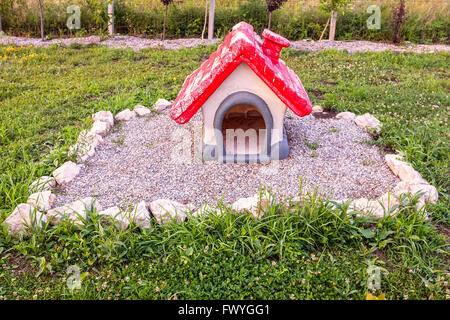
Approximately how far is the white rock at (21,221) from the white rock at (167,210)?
3.33 feet

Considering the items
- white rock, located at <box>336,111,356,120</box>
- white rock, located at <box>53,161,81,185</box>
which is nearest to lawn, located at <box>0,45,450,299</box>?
white rock, located at <box>53,161,81,185</box>

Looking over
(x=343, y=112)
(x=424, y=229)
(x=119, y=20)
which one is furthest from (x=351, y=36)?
(x=424, y=229)

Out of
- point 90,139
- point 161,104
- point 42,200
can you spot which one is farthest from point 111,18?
point 42,200

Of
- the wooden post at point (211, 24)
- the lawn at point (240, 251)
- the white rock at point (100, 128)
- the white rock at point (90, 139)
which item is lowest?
the lawn at point (240, 251)

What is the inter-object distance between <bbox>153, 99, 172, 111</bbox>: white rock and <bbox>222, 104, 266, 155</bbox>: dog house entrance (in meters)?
1.46

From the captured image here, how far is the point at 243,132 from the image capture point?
15.4 feet

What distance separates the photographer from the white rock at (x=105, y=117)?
533 cm

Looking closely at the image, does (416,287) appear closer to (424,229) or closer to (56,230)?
(424,229)

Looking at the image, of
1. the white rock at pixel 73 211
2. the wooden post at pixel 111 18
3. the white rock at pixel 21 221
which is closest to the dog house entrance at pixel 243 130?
the white rock at pixel 73 211

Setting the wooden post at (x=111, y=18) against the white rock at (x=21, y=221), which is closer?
the white rock at (x=21, y=221)

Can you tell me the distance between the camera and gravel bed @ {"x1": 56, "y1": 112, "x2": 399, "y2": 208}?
3912 mm

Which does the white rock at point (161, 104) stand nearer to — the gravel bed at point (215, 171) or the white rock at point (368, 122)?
the gravel bed at point (215, 171)

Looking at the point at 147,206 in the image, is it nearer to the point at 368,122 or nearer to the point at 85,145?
the point at 85,145

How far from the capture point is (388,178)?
164 inches
